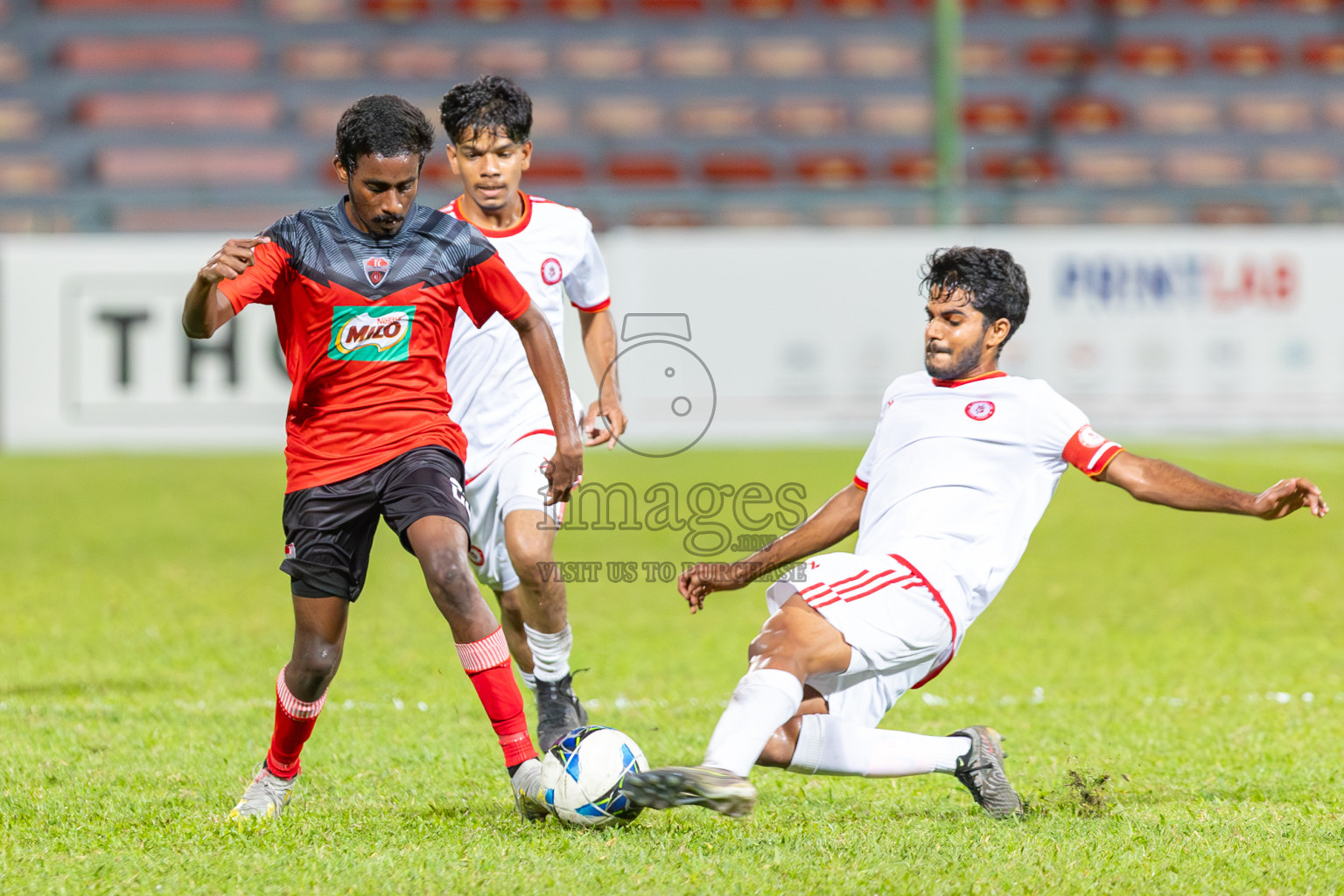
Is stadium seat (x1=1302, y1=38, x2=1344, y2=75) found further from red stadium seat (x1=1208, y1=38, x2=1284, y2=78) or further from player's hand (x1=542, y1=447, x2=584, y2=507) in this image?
player's hand (x1=542, y1=447, x2=584, y2=507)

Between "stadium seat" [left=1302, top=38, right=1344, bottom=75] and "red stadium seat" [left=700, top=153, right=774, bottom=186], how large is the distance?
705 centimetres

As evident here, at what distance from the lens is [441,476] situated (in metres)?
3.78

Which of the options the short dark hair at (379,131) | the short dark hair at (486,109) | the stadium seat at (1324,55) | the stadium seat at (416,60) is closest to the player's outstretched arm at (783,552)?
the short dark hair at (379,131)

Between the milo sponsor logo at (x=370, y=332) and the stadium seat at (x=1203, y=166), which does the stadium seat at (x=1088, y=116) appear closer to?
the stadium seat at (x=1203, y=166)

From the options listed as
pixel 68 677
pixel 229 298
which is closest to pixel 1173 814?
pixel 229 298

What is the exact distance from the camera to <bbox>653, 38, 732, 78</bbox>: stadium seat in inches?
739

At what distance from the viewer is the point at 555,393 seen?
3.84 meters

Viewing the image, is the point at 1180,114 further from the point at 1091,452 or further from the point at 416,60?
the point at 1091,452

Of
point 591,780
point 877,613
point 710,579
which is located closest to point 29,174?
point 710,579

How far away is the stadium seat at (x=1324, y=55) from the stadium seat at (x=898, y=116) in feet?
16.0

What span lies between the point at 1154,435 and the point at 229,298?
36.0 feet

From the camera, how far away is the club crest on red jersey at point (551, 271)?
4738 millimetres

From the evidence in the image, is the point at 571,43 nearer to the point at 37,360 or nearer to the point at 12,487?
the point at 37,360

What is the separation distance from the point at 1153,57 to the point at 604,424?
16344 mm
